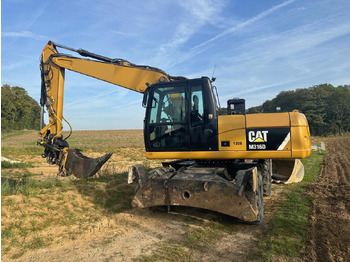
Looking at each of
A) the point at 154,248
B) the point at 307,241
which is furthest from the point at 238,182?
the point at 154,248

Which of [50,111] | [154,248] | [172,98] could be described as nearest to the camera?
[154,248]

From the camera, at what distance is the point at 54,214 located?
17.3 ft

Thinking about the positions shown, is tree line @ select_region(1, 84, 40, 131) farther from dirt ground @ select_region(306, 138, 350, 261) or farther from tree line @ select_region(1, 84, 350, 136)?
dirt ground @ select_region(306, 138, 350, 261)

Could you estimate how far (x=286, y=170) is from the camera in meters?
8.77

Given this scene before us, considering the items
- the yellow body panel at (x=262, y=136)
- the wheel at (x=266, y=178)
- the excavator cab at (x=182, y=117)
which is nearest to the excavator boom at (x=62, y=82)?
the excavator cab at (x=182, y=117)

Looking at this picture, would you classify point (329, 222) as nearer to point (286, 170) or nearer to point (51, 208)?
point (286, 170)

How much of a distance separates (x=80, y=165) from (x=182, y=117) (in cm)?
388

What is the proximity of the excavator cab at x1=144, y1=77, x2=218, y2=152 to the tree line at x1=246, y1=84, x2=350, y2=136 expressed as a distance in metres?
47.6

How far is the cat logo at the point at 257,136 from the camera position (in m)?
5.64

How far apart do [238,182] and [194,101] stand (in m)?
2.15

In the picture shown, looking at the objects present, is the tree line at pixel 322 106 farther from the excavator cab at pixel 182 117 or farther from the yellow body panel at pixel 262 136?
the excavator cab at pixel 182 117

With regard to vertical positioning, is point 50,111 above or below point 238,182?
above

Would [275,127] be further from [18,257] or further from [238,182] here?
[18,257]

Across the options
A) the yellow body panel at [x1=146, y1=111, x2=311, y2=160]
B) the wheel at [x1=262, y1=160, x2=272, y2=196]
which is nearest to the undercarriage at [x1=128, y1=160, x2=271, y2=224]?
the yellow body panel at [x1=146, y1=111, x2=311, y2=160]
